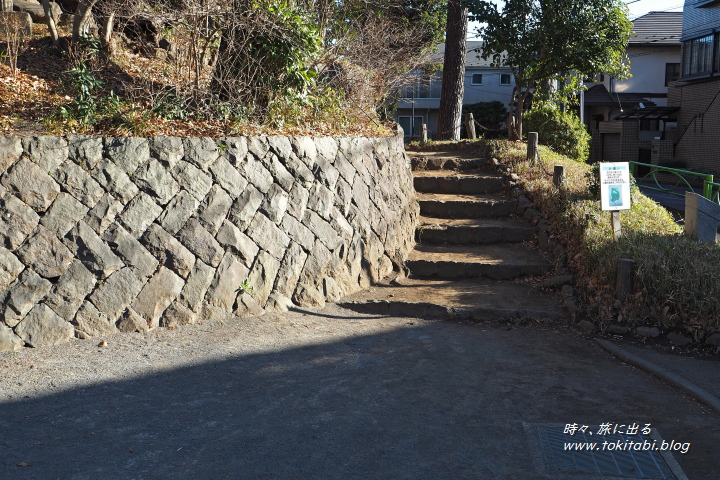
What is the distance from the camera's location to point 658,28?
3158 centimetres

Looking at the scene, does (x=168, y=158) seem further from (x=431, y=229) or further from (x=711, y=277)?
(x=711, y=277)

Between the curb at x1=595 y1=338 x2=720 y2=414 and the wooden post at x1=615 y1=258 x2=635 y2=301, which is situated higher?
the wooden post at x1=615 y1=258 x2=635 y2=301

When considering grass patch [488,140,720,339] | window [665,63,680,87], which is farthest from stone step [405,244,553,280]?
window [665,63,680,87]

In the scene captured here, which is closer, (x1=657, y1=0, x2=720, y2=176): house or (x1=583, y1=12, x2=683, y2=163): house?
(x1=657, y1=0, x2=720, y2=176): house

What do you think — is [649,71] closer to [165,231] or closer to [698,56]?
[698,56]

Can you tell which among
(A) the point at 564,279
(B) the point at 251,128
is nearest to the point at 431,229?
(A) the point at 564,279

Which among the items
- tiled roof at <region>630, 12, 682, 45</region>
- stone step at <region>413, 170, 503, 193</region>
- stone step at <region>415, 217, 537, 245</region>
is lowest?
stone step at <region>415, 217, 537, 245</region>

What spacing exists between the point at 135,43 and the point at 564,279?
7950mm

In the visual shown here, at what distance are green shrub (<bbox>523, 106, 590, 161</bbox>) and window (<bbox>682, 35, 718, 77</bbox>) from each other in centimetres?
1418

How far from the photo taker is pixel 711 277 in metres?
6.23

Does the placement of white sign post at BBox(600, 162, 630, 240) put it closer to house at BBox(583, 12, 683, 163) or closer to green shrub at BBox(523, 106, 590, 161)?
green shrub at BBox(523, 106, 590, 161)

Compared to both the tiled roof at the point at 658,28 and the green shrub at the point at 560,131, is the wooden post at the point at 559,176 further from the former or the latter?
the tiled roof at the point at 658,28

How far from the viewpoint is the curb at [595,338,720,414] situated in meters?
4.80

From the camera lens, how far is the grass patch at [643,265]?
20.4ft
